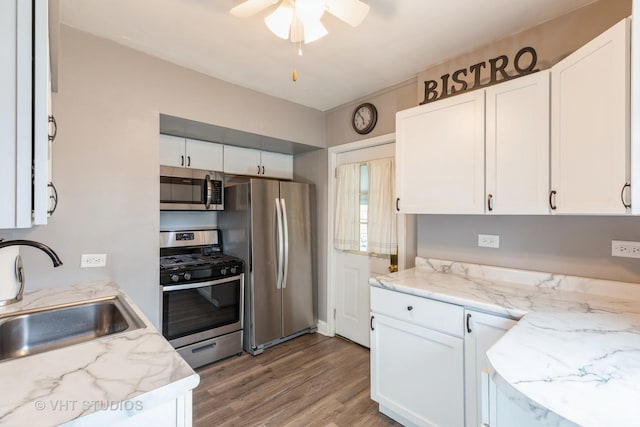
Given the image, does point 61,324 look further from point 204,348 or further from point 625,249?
point 625,249

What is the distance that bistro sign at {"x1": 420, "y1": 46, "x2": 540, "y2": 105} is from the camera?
1803 mm

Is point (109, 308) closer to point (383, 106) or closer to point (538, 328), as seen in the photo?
point (538, 328)

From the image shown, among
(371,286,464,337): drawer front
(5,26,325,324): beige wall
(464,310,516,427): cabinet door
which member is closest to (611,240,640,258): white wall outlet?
(464,310,516,427): cabinet door

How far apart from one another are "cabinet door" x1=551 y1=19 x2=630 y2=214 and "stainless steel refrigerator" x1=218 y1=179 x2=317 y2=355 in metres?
2.14

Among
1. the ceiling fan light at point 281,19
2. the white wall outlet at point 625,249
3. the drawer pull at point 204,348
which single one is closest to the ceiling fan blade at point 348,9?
the ceiling fan light at point 281,19

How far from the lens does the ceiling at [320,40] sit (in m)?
1.63

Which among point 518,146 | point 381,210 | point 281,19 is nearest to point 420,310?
point 518,146

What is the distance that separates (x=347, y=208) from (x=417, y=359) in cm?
163

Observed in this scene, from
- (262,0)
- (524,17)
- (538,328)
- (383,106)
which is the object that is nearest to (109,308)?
(262,0)

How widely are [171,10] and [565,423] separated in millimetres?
2353

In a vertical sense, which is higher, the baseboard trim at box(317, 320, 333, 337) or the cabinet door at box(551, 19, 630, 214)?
the cabinet door at box(551, 19, 630, 214)

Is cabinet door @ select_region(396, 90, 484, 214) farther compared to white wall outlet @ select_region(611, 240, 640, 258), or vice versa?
cabinet door @ select_region(396, 90, 484, 214)

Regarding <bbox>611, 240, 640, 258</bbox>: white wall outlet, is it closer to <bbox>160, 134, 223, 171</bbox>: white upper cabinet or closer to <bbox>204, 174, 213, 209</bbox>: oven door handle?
<bbox>204, 174, 213, 209</bbox>: oven door handle

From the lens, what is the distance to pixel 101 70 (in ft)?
6.38
